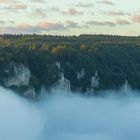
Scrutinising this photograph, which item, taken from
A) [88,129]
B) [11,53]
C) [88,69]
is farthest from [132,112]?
[11,53]

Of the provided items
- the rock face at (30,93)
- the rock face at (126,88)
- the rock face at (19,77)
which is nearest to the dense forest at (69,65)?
the rock face at (19,77)

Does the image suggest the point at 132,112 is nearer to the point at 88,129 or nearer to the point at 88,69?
the point at 88,69

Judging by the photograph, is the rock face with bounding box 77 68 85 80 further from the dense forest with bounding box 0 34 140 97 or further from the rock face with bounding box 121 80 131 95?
the rock face with bounding box 121 80 131 95

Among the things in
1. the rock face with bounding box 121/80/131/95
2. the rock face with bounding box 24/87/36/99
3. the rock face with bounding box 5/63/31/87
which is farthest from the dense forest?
the rock face with bounding box 121/80/131/95

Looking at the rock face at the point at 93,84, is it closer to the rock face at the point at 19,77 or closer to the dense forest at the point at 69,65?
the dense forest at the point at 69,65

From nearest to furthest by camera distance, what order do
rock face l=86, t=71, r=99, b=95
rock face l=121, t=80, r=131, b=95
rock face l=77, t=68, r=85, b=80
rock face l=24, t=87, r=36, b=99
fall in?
rock face l=24, t=87, r=36, b=99 → rock face l=77, t=68, r=85, b=80 → rock face l=86, t=71, r=99, b=95 → rock face l=121, t=80, r=131, b=95

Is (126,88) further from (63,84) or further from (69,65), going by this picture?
(63,84)

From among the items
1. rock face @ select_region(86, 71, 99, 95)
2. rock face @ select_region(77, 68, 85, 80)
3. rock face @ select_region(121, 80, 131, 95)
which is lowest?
rock face @ select_region(121, 80, 131, 95)

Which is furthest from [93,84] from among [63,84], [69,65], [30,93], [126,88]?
[30,93]
